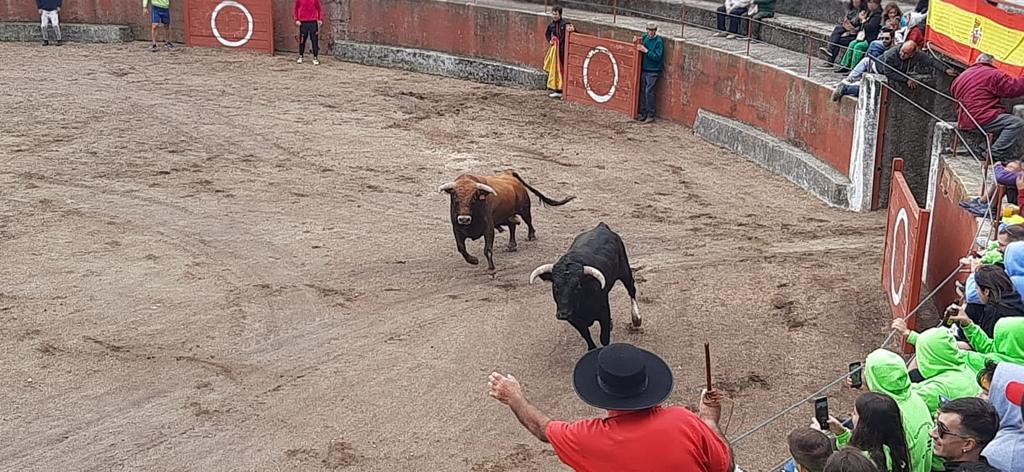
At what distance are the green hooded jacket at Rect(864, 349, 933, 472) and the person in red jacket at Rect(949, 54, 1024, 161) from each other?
5.78 m

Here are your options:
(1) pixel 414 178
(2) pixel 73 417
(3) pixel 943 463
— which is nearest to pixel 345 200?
(1) pixel 414 178

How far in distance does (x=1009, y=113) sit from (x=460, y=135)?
8106 mm

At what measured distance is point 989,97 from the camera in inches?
413

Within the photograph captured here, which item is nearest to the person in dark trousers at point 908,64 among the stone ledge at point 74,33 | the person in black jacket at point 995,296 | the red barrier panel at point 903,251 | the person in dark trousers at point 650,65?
the red barrier panel at point 903,251

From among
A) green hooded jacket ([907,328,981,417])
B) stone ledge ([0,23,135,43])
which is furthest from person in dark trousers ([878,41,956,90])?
stone ledge ([0,23,135,43])

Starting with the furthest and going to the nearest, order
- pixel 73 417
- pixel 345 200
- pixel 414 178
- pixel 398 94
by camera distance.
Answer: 1. pixel 398 94
2. pixel 414 178
3. pixel 345 200
4. pixel 73 417

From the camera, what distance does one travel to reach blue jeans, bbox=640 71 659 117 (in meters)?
17.8

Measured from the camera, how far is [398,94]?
19.7 metres

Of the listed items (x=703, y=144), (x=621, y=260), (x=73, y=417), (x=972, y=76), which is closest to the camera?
(x=73, y=417)

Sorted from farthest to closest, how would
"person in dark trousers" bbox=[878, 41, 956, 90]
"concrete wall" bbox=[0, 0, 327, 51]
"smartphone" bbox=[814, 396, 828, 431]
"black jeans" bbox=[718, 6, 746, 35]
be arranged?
"concrete wall" bbox=[0, 0, 327, 51] < "black jeans" bbox=[718, 6, 746, 35] < "person in dark trousers" bbox=[878, 41, 956, 90] < "smartphone" bbox=[814, 396, 828, 431]

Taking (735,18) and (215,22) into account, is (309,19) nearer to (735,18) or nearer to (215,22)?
(215,22)

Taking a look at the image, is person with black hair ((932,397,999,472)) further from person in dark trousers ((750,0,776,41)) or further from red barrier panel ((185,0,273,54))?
red barrier panel ((185,0,273,54))

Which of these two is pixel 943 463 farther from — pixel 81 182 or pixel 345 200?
pixel 81 182

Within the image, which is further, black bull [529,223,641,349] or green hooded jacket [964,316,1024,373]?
black bull [529,223,641,349]
